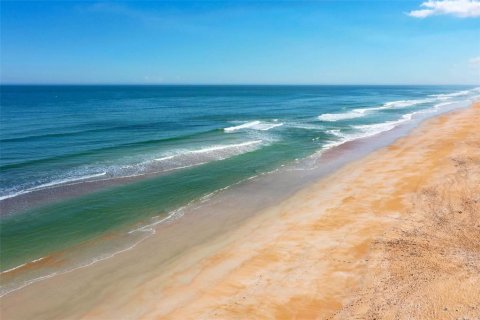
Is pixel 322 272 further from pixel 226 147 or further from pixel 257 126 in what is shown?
pixel 257 126

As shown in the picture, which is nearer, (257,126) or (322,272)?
(322,272)

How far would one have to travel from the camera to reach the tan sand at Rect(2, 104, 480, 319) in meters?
9.32

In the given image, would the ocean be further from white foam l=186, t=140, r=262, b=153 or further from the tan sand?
the tan sand

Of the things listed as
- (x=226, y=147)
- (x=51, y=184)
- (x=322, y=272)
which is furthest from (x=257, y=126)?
(x=322, y=272)

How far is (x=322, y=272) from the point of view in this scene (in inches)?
429

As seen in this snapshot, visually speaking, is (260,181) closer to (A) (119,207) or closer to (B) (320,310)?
(A) (119,207)

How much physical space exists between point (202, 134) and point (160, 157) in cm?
1077

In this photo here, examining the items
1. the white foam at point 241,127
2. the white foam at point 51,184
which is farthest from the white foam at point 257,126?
the white foam at point 51,184

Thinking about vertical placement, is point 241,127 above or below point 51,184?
above

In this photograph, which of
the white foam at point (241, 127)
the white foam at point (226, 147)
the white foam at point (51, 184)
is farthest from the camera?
the white foam at point (241, 127)

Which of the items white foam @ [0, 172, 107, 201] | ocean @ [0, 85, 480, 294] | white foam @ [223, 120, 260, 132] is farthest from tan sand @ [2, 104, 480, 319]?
white foam @ [223, 120, 260, 132]

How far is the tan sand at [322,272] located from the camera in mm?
9320

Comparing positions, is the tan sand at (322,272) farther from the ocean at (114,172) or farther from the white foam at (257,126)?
the white foam at (257,126)

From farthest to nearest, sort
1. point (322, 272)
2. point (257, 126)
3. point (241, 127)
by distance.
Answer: point (257, 126) < point (241, 127) < point (322, 272)
